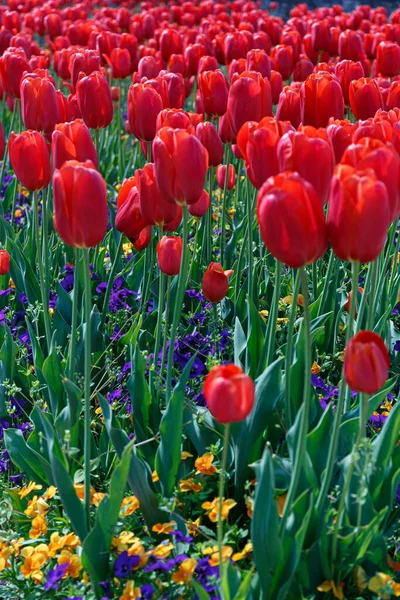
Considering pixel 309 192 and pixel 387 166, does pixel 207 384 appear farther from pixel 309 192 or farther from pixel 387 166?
pixel 387 166

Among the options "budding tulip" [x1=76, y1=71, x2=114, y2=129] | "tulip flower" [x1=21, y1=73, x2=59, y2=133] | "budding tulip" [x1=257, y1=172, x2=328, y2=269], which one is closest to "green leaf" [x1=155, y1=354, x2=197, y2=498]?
"budding tulip" [x1=257, y1=172, x2=328, y2=269]

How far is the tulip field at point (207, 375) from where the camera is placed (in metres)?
1.65

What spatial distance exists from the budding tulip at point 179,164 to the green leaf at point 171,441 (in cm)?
46

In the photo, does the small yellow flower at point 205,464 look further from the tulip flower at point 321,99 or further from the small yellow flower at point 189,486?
the tulip flower at point 321,99

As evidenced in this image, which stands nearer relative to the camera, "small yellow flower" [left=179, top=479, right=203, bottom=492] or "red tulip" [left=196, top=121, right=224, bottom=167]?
"small yellow flower" [left=179, top=479, right=203, bottom=492]

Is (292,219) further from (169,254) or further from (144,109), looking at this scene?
(144,109)

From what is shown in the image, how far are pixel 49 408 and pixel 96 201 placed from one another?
1046 millimetres

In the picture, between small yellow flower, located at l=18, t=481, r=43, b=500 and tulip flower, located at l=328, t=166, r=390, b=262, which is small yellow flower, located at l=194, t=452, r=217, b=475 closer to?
small yellow flower, located at l=18, t=481, r=43, b=500

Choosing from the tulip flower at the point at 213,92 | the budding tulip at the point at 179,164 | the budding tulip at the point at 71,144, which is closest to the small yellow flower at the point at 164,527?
the budding tulip at the point at 179,164

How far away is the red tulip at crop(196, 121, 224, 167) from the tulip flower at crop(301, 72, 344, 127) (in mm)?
373

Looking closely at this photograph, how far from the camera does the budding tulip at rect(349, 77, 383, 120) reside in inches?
110

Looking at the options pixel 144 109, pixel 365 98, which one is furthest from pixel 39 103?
pixel 365 98

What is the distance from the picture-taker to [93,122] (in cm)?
296

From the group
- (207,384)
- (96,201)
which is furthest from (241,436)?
(96,201)
